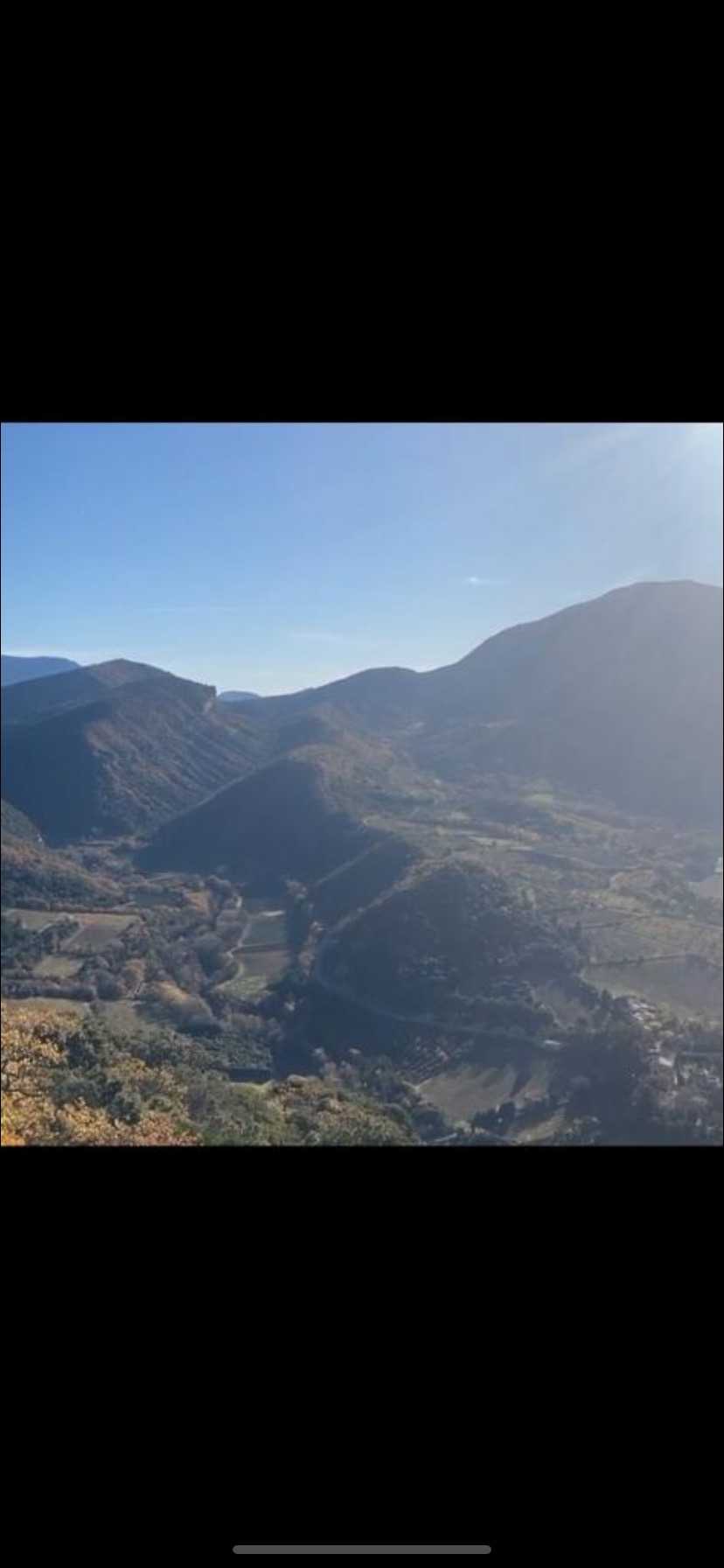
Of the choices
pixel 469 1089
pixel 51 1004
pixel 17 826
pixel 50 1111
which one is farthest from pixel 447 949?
pixel 50 1111

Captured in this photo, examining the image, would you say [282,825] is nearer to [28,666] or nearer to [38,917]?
[38,917]

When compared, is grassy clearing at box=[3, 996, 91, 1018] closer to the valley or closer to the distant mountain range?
the valley

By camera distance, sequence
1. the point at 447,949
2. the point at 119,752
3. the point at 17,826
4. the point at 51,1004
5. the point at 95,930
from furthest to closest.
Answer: the point at 119,752 → the point at 17,826 → the point at 95,930 → the point at 447,949 → the point at 51,1004

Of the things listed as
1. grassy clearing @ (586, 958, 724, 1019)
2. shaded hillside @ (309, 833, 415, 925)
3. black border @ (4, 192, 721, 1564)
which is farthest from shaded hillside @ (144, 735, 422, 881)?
black border @ (4, 192, 721, 1564)

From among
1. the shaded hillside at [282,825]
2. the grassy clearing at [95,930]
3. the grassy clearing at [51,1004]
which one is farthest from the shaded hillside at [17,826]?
the grassy clearing at [51,1004]
